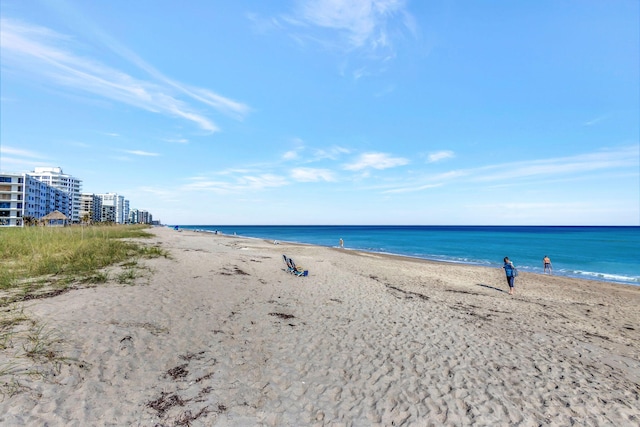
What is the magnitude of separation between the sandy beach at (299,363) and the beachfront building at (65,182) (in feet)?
534

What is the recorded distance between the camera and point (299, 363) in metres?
6.36

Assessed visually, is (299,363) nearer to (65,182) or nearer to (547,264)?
(547,264)

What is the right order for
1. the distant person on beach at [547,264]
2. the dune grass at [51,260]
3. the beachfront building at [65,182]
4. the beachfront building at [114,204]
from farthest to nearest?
the beachfront building at [114,204] → the beachfront building at [65,182] → the distant person on beach at [547,264] → the dune grass at [51,260]

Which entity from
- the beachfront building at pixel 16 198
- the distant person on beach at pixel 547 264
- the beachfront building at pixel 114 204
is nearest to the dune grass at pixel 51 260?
the distant person on beach at pixel 547 264

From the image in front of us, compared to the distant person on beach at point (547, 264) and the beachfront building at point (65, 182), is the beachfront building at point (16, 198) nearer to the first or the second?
the beachfront building at point (65, 182)

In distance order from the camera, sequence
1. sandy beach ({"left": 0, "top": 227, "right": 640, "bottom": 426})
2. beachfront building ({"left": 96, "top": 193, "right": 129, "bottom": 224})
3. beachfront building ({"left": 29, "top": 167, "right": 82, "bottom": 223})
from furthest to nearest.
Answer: beachfront building ({"left": 96, "top": 193, "right": 129, "bottom": 224})
beachfront building ({"left": 29, "top": 167, "right": 82, "bottom": 223})
sandy beach ({"left": 0, "top": 227, "right": 640, "bottom": 426})

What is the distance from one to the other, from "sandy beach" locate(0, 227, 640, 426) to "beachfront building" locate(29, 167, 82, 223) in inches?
6412

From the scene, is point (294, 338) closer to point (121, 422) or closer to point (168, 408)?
point (168, 408)

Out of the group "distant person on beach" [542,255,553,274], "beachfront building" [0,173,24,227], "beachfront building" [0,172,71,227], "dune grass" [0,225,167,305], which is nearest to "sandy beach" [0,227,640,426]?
"dune grass" [0,225,167,305]

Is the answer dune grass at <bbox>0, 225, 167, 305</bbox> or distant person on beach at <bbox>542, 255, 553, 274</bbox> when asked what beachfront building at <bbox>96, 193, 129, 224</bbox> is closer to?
dune grass at <bbox>0, 225, 167, 305</bbox>

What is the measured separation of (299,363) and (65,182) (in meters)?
181

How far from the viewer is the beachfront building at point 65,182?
438ft

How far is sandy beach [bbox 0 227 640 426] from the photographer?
4.63 metres

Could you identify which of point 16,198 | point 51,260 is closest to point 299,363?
point 51,260
